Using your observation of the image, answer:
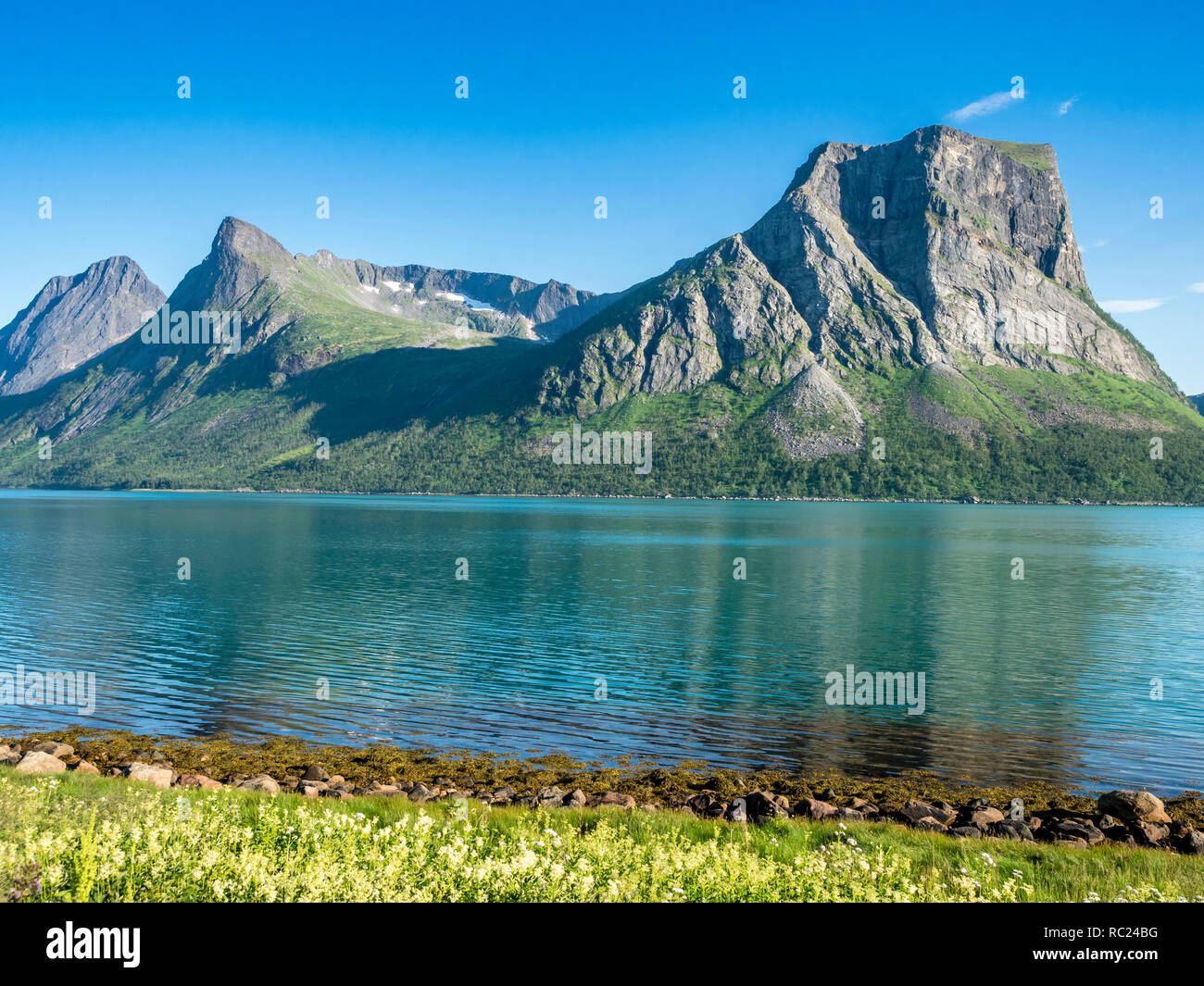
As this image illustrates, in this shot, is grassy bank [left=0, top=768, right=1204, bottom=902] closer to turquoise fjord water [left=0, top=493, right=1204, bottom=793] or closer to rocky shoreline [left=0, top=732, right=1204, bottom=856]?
rocky shoreline [left=0, top=732, right=1204, bottom=856]

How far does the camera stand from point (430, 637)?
2336 inches

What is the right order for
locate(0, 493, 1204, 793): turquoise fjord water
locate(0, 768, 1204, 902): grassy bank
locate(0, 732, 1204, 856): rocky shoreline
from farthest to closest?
locate(0, 493, 1204, 793): turquoise fjord water, locate(0, 732, 1204, 856): rocky shoreline, locate(0, 768, 1204, 902): grassy bank

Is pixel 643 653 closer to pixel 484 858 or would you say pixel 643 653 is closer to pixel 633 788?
pixel 633 788

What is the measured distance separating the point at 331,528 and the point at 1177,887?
569 feet

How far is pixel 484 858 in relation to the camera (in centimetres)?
1581

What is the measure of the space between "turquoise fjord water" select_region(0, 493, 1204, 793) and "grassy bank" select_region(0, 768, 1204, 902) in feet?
42.5

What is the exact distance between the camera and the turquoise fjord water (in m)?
36.4

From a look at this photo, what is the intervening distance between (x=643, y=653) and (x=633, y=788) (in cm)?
2646

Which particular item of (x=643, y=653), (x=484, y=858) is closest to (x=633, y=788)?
(x=484, y=858)

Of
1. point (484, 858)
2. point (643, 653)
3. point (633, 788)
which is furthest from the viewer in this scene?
point (643, 653)

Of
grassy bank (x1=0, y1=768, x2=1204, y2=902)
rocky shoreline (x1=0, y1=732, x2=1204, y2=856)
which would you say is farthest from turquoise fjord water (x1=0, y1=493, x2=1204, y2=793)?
grassy bank (x1=0, y1=768, x2=1204, y2=902)
